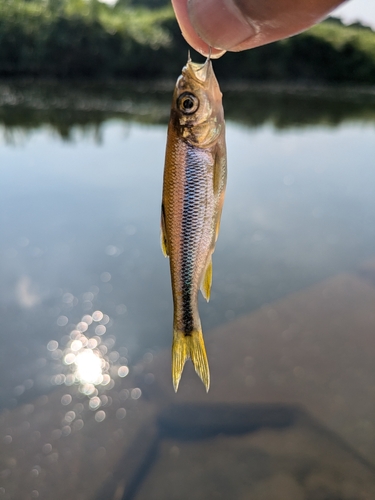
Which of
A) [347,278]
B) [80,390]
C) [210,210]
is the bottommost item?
[80,390]

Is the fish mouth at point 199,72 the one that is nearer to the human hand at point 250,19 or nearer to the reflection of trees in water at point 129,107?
the human hand at point 250,19

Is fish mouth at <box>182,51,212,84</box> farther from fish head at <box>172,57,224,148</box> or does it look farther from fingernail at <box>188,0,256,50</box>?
fingernail at <box>188,0,256,50</box>

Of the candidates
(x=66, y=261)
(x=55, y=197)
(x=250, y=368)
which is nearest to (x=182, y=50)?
(x=55, y=197)

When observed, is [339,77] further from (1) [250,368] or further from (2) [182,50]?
(1) [250,368]

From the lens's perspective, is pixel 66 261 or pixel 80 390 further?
pixel 66 261

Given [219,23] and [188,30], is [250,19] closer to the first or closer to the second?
[219,23]

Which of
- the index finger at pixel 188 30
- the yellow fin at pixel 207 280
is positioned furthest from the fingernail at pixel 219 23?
the yellow fin at pixel 207 280

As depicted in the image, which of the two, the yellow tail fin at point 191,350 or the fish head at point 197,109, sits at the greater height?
the fish head at point 197,109
